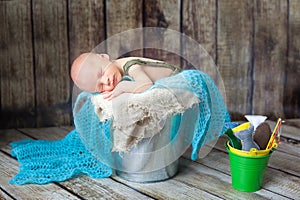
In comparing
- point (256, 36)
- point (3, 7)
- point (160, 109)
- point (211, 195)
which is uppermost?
point (3, 7)

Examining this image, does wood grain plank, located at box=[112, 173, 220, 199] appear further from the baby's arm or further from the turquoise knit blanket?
the baby's arm

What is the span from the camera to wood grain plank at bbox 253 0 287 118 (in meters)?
1.88

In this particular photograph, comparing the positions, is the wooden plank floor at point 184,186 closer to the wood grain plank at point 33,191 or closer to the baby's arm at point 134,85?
the wood grain plank at point 33,191

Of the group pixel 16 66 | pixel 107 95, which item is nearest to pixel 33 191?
pixel 107 95

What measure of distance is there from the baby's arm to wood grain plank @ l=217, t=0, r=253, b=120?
755 millimetres

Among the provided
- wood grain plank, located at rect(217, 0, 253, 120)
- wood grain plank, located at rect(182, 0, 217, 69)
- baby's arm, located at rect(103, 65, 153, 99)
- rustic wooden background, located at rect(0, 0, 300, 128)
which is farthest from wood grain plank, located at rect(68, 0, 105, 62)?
baby's arm, located at rect(103, 65, 153, 99)

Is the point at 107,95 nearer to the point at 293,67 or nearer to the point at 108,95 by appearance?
the point at 108,95

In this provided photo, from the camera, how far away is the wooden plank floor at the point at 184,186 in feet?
3.69

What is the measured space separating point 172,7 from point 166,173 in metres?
0.81

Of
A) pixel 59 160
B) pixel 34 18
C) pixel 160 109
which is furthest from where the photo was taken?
pixel 34 18

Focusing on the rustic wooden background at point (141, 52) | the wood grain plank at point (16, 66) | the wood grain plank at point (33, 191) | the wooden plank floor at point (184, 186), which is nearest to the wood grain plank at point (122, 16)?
the rustic wooden background at point (141, 52)

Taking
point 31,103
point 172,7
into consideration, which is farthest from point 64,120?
point 172,7

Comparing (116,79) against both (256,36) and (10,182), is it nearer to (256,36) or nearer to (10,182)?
(10,182)

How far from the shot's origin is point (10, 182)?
120cm
